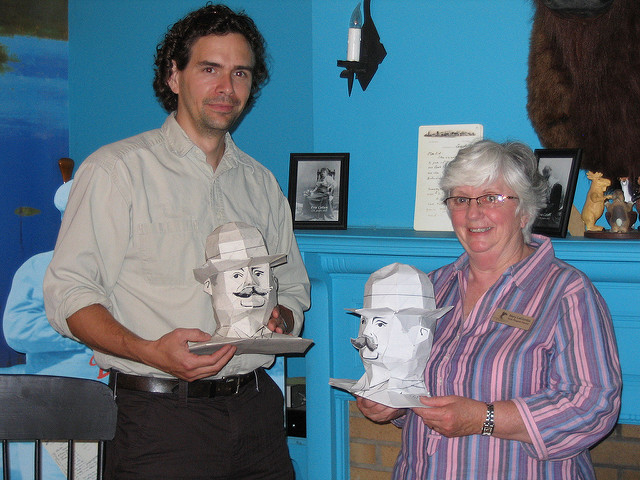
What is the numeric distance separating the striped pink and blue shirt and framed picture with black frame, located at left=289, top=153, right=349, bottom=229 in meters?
0.93

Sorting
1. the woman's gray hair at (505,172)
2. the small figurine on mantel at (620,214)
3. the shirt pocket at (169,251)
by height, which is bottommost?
the shirt pocket at (169,251)

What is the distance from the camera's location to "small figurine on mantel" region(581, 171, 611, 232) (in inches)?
80.3

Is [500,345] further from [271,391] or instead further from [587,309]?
[271,391]

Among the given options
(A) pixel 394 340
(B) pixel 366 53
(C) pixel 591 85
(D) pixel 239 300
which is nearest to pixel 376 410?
(A) pixel 394 340

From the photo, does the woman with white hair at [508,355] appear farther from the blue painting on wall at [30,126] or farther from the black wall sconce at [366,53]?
the blue painting on wall at [30,126]

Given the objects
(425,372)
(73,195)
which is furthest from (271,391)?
(73,195)

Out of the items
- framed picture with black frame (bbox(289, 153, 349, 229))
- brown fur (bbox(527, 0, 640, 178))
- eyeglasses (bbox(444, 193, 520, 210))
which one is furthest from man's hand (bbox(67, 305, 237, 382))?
brown fur (bbox(527, 0, 640, 178))

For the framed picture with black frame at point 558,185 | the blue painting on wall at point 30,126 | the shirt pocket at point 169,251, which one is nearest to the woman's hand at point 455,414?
the shirt pocket at point 169,251

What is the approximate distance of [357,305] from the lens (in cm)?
250

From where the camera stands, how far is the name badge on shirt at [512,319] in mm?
1500

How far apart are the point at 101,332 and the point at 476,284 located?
38.1 inches

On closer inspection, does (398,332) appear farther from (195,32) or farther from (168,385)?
(195,32)

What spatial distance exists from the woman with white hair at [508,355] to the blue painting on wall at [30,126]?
4.69 ft

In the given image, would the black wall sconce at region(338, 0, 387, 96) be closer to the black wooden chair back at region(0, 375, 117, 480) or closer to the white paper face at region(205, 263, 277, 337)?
the white paper face at region(205, 263, 277, 337)
